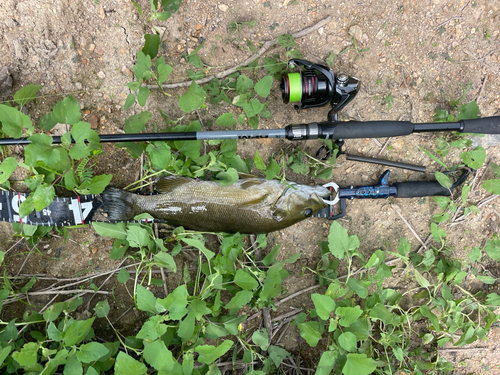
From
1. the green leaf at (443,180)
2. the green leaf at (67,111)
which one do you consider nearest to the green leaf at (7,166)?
the green leaf at (67,111)

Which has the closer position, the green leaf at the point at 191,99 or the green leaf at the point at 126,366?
the green leaf at the point at 126,366

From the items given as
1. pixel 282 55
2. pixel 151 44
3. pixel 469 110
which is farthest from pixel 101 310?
pixel 469 110

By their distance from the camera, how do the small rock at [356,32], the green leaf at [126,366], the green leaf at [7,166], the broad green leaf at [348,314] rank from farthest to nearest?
the small rock at [356,32]
the broad green leaf at [348,314]
the green leaf at [7,166]
the green leaf at [126,366]

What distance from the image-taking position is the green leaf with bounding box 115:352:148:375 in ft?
6.76

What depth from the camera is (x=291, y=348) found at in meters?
3.22

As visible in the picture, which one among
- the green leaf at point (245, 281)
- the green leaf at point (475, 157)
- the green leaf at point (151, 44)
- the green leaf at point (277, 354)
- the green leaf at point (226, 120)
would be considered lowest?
the green leaf at point (277, 354)

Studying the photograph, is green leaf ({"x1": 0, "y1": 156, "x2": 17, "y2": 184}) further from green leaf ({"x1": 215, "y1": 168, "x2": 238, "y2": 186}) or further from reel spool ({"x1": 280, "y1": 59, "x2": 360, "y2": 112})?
reel spool ({"x1": 280, "y1": 59, "x2": 360, "y2": 112})

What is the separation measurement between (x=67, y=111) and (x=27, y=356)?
1754 millimetres

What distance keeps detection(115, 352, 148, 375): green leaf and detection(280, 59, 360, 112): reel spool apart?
231 centimetres

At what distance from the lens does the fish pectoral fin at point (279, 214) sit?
283 centimetres

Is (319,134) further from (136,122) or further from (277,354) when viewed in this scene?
(277,354)

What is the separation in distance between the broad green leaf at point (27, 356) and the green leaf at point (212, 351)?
3.81 ft

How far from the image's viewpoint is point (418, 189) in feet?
9.69

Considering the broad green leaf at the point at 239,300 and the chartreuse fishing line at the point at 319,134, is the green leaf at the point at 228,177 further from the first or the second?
the broad green leaf at the point at 239,300
